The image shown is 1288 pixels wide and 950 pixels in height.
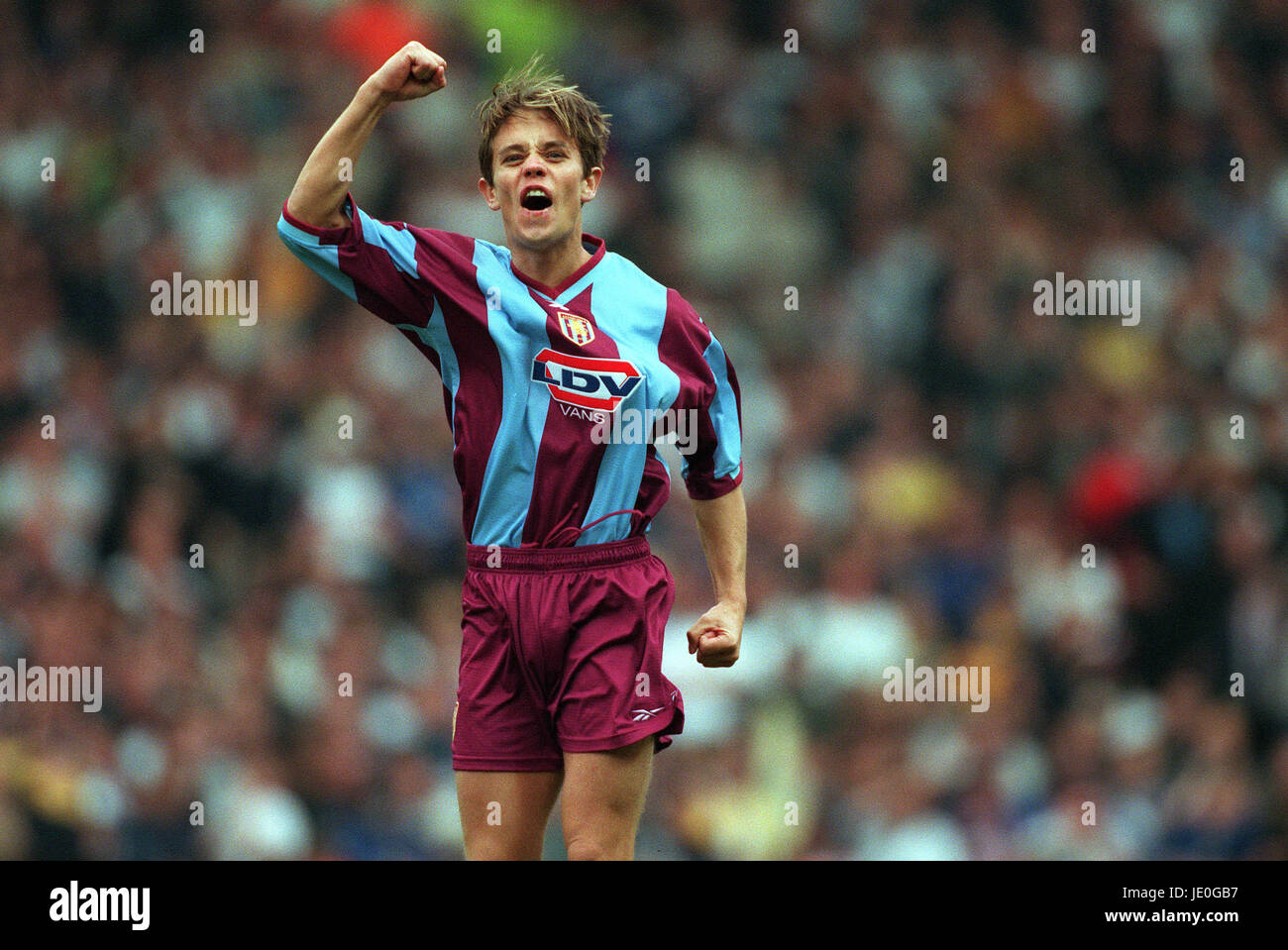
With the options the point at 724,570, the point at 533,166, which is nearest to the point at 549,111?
the point at 533,166

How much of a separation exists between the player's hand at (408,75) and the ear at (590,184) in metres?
0.46

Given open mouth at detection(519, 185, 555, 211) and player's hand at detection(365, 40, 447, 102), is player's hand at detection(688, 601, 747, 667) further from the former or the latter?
player's hand at detection(365, 40, 447, 102)

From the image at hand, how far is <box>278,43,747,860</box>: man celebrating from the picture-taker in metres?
3.84

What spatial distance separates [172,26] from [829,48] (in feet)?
11.8

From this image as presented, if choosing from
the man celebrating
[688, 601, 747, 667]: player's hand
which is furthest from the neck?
[688, 601, 747, 667]: player's hand

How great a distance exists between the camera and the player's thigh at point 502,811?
387 cm

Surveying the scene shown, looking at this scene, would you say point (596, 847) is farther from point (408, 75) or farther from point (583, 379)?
point (408, 75)

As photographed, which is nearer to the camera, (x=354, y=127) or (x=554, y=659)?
(x=354, y=127)

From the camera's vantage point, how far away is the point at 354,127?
12.3ft

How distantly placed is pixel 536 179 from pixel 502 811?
1.50 meters

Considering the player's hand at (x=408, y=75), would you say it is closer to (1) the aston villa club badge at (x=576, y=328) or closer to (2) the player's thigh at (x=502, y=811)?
(1) the aston villa club badge at (x=576, y=328)

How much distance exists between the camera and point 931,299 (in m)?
8.46

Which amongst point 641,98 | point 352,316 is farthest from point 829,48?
point 352,316

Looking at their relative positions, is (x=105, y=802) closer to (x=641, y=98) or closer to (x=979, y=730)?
(x=979, y=730)
